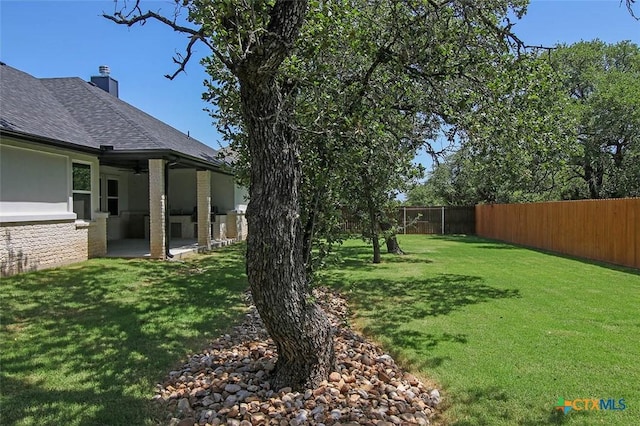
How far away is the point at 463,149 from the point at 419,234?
1863 cm

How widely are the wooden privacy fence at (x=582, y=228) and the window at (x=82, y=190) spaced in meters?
14.4

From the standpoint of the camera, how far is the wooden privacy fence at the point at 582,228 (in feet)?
37.7

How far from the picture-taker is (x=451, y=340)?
5.19m

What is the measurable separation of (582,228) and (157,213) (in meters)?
13.1

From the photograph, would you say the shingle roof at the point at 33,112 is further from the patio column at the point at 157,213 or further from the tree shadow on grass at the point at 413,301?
the tree shadow on grass at the point at 413,301

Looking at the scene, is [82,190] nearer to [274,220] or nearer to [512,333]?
[274,220]

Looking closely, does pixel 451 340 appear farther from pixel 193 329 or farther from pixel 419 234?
pixel 419 234

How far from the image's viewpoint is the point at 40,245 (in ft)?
30.8

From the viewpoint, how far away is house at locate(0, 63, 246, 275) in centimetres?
880

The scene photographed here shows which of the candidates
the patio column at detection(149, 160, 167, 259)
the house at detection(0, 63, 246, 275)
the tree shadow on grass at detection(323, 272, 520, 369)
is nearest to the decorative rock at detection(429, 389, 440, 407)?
the tree shadow on grass at detection(323, 272, 520, 369)

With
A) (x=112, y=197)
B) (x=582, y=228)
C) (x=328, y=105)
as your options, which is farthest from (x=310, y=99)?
(x=112, y=197)

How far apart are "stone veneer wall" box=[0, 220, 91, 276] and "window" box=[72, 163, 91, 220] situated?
15.7 inches

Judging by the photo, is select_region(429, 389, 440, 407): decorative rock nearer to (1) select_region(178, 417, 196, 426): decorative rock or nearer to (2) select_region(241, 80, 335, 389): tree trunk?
(2) select_region(241, 80, 335, 389): tree trunk

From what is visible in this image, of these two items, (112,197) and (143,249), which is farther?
(112,197)
